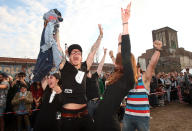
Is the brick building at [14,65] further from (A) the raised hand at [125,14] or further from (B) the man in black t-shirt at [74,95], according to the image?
(A) the raised hand at [125,14]

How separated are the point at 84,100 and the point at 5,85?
12.5 ft

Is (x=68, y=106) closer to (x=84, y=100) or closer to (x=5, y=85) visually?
(x=84, y=100)

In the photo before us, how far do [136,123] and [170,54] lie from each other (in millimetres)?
46325

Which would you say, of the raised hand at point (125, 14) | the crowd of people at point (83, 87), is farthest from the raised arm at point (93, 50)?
the raised hand at point (125, 14)

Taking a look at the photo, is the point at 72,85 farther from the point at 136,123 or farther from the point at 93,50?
the point at 136,123

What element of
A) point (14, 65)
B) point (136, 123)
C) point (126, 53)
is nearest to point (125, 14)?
point (126, 53)

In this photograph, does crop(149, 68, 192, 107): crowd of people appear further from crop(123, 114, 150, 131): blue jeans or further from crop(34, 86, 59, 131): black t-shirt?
crop(34, 86, 59, 131): black t-shirt

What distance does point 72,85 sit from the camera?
8.20ft

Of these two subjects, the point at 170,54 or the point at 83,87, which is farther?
the point at 170,54

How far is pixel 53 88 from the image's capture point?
2988 mm

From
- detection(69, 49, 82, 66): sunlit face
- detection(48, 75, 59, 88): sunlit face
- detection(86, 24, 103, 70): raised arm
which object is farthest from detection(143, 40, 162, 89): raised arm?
detection(48, 75, 59, 88): sunlit face

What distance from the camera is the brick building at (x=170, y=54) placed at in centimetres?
4134

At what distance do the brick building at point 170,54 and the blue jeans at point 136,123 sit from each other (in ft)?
131

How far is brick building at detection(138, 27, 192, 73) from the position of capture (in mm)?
41344
